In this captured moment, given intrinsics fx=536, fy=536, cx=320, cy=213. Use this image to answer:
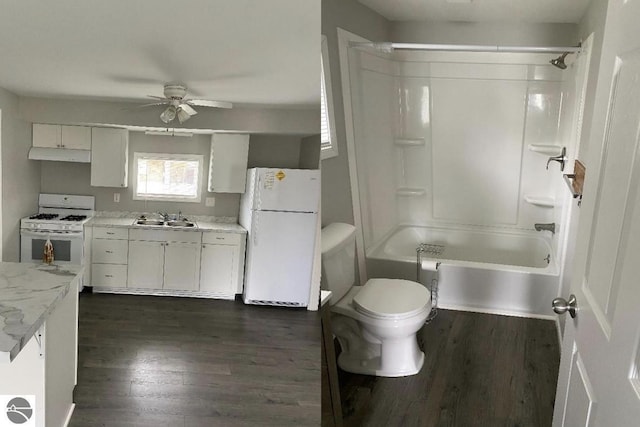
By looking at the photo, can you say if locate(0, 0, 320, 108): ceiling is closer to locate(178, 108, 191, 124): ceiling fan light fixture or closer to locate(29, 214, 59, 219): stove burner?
locate(178, 108, 191, 124): ceiling fan light fixture

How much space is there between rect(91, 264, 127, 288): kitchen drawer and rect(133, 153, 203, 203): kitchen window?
363 millimetres

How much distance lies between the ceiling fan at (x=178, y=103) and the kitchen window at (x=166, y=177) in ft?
0.60

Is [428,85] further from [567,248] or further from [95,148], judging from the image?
[95,148]

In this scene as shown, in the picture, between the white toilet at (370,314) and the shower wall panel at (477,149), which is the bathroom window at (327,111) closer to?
the white toilet at (370,314)

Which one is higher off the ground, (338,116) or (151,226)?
(338,116)

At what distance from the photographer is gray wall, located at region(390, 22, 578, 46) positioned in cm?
108

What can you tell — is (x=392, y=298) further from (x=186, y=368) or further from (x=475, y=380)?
(x=186, y=368)

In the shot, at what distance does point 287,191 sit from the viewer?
137 inches

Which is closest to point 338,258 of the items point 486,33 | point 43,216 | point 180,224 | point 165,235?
point 486,33

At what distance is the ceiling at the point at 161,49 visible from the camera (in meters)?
1.87

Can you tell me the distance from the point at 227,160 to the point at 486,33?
1.56m

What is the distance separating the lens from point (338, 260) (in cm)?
149

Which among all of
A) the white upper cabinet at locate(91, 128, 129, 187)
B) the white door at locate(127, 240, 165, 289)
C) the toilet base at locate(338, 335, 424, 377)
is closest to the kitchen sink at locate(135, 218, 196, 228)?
the white door at locate(127, 240, 165, 289)

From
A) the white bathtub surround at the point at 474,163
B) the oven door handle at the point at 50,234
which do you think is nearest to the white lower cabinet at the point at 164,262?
the oven door handle at the point at 50,234
